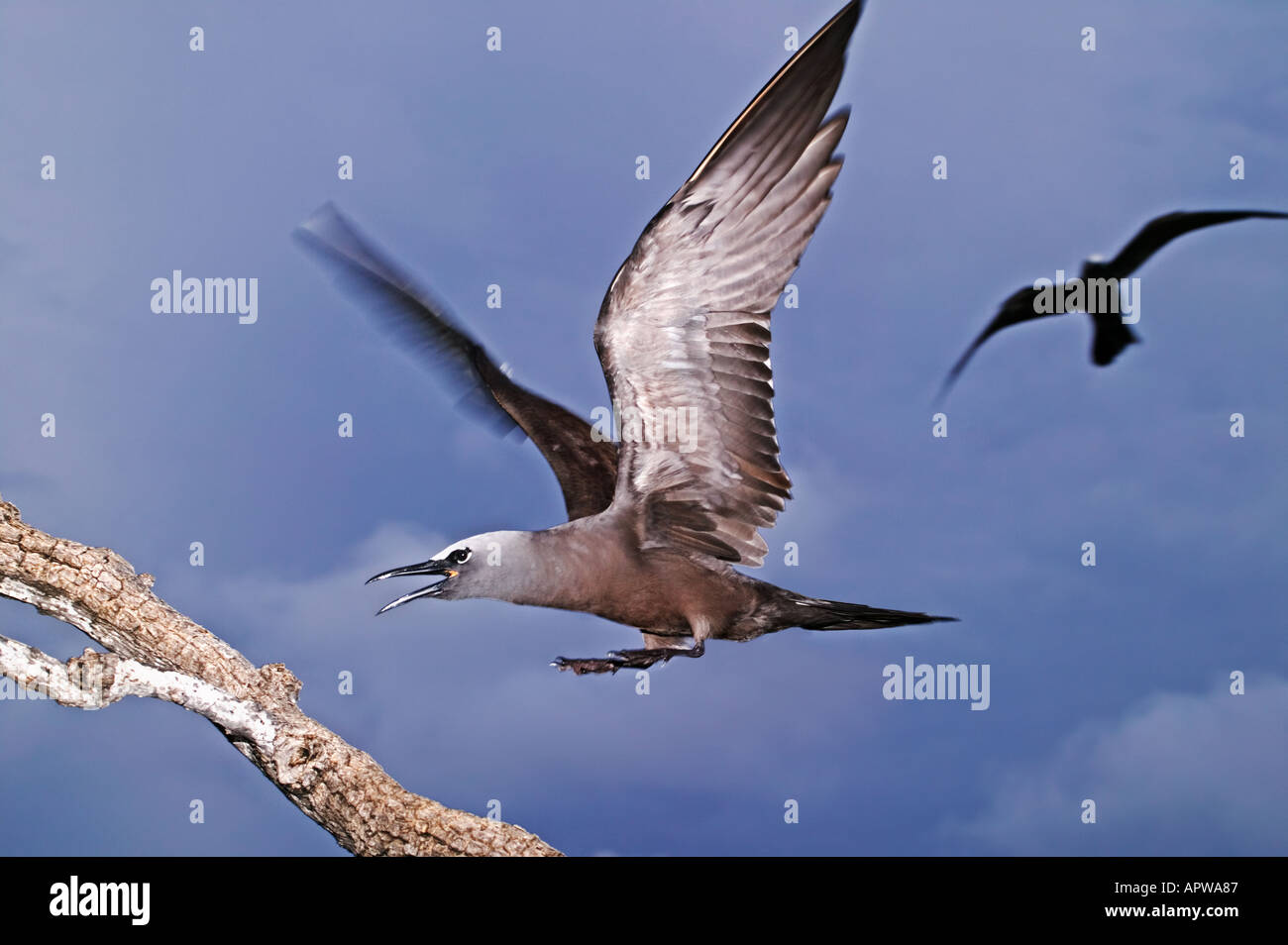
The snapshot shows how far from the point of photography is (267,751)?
16.3 feet

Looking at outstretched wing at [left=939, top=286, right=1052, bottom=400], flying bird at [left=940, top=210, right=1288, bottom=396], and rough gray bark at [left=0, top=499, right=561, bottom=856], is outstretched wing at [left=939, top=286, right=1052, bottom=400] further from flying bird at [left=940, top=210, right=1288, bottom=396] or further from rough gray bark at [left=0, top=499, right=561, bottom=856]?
rough gray bark at [left=0, top=499, right=561, bottom=856]

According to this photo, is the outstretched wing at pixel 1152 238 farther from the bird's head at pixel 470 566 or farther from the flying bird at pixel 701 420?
the bird's head at pixel 470 566

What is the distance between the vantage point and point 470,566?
209 inches

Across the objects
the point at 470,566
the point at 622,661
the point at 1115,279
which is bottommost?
the point at 622,661

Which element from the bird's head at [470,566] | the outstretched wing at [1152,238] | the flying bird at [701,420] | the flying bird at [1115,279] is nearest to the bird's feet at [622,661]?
the flying bird at [701,420]

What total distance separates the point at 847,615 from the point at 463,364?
3.14m

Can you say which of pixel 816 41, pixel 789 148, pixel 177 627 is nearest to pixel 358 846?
pixel 177 627

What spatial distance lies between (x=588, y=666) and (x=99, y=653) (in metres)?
2.26

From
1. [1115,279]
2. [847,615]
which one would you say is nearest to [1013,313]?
[1115,279]

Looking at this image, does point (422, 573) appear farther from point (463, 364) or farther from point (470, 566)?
point (463, 364)

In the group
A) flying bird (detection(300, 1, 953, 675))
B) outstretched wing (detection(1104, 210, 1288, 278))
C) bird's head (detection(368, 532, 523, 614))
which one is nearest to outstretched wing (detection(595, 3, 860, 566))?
flying bird (detection(300, 1, 953, 675))

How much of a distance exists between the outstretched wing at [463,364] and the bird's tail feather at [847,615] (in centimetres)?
161

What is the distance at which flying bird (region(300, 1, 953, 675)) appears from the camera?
466cm
